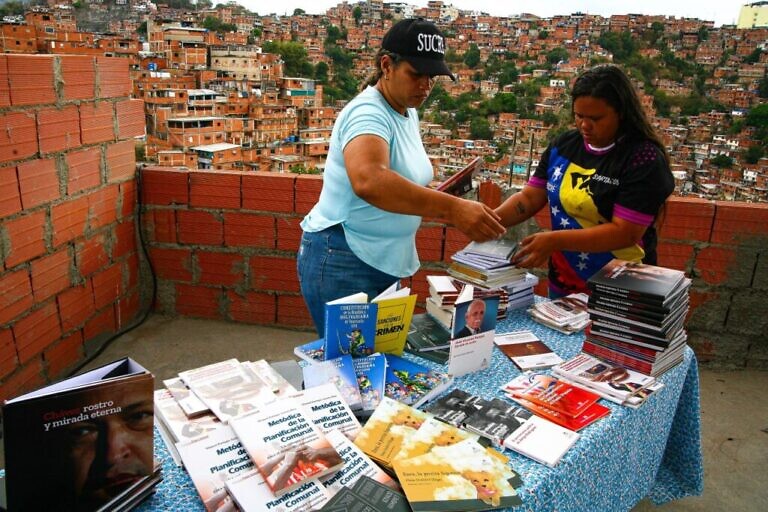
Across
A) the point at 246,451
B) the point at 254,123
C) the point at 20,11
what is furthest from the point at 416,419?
A: the point at 20,11

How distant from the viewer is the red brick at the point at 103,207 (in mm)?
3340

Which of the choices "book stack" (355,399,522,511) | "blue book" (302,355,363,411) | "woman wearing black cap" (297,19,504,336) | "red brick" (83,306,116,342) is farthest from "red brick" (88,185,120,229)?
"book stack" (355,399,522,511)

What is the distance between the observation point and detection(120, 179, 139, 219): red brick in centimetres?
364

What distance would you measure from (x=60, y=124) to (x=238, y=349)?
1668 millimetres

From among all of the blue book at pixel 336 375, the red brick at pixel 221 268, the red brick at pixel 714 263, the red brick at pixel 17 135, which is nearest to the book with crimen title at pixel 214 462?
the blue book at pixel 336 375

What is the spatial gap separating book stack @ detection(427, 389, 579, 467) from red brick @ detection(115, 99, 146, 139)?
2.92 metres

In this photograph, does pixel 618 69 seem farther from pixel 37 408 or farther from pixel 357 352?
pixel 37 408

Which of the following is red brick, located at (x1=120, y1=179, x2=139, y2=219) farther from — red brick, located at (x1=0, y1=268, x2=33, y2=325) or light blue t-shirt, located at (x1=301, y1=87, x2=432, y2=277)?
light blue t-shirt, located at (x1=301, y1=87, x2=432, y2=277)

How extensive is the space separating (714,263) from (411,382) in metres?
2.65

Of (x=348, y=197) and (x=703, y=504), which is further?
(x=703, y=504)

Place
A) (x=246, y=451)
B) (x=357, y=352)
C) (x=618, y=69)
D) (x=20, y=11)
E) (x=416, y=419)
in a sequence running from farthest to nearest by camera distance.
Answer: (x=20, y=11) → (x=618, y=69) → (x=357, y=352) → (x=416, y=419) → (x=246, y=451)

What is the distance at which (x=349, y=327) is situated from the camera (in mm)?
1620

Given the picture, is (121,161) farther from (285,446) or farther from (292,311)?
(285,446)

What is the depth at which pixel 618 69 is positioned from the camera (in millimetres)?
2104
